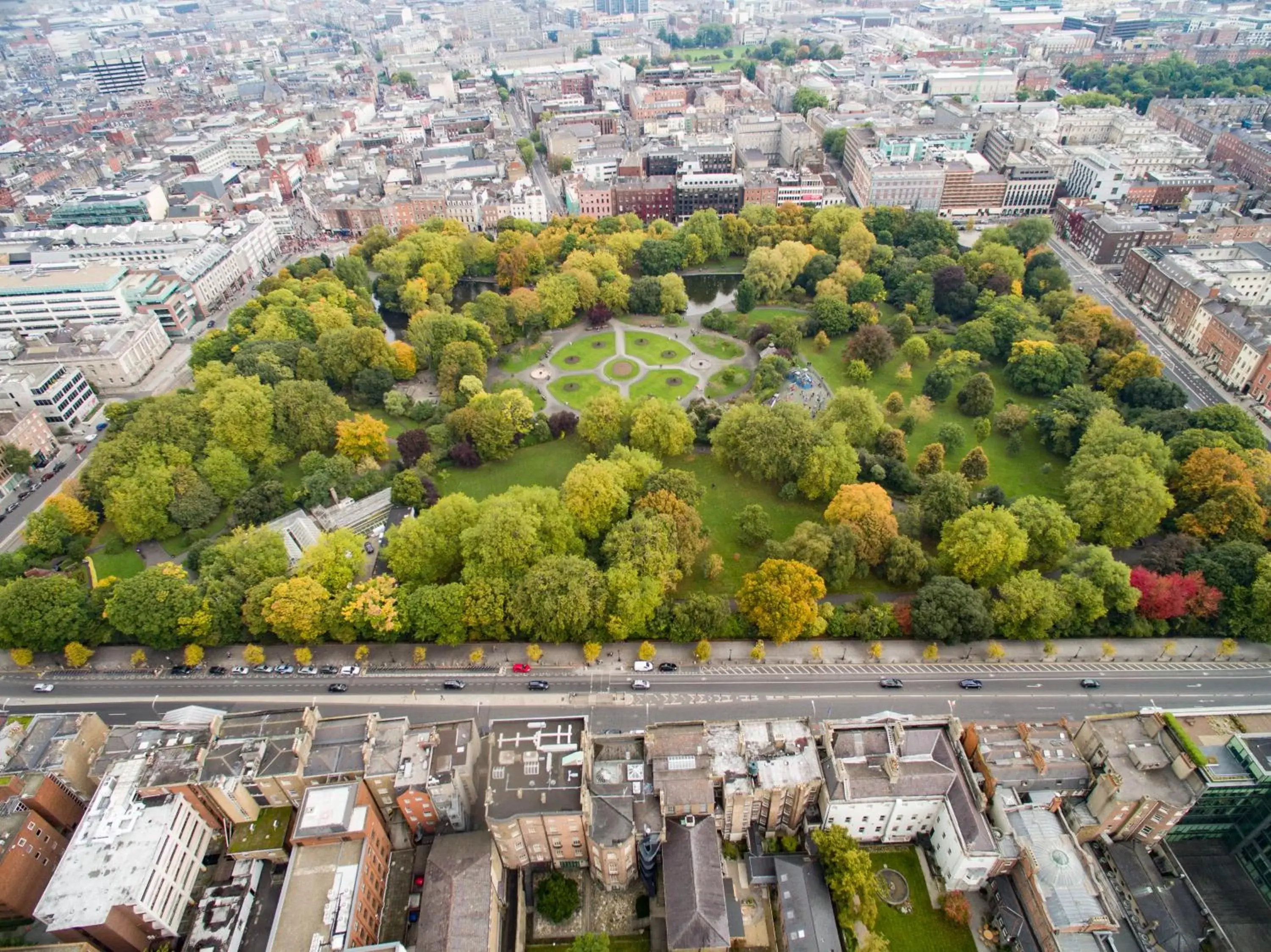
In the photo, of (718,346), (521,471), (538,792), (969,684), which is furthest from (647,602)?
(718,346)

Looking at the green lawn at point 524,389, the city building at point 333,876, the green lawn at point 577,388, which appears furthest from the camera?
the green lawn at point 577,388

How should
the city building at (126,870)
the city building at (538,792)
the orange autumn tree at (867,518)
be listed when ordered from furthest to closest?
the orange autumn tree at (867,518)
the city building at (538,792)
the city building at (126,870)

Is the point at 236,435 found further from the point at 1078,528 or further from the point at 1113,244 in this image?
the point at 1113,244

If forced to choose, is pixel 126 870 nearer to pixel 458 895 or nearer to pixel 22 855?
pixel 22 855

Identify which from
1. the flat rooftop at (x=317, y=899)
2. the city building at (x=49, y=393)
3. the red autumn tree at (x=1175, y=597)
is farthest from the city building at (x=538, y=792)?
the city building at (x=49, y=393)

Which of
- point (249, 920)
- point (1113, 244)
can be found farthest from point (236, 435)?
point (1113, 244)

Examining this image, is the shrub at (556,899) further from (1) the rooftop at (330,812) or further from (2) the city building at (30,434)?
(2) the city building at (30,434)

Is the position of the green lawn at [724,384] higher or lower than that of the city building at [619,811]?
lower

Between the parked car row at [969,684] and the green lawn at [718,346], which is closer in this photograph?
the parked car row at [969,684]
